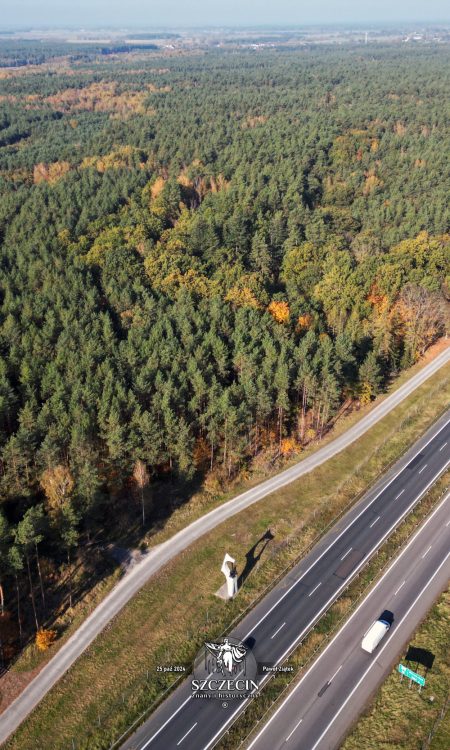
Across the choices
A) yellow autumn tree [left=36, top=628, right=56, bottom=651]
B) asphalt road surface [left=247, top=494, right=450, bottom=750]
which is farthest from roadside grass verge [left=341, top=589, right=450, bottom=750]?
yellow autumn tree [left=36, top=628, right=56, bottom=651]

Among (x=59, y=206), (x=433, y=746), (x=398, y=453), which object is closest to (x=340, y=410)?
(x=398, y=453)

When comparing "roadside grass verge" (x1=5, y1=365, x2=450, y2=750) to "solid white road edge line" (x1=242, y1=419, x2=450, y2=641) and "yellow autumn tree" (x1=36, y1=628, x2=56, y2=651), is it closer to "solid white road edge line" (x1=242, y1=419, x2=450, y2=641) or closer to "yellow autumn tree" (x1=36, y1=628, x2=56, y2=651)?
"solid white road edge line" (x1=242, y1=419, x2=450, y2=641)

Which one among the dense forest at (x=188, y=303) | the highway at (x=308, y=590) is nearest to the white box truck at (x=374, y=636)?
the highway at (x=308, y=590)

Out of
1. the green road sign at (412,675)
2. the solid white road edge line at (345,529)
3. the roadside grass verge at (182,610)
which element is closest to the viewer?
the green road sign at (412,675)

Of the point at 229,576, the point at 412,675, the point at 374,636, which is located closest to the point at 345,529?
the point at 374,636

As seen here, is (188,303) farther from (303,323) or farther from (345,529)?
(345,529)

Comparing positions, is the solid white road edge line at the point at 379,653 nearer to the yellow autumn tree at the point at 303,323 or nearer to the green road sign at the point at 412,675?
the green road sign at the point at 412,675

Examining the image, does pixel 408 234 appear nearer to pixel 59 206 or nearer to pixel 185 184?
pixel 185 184
